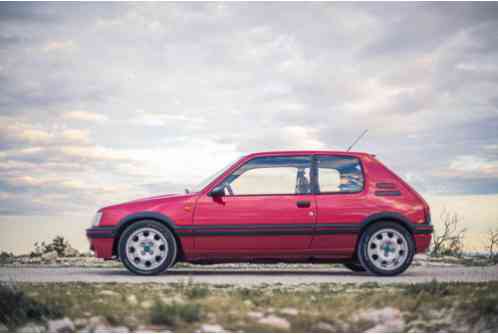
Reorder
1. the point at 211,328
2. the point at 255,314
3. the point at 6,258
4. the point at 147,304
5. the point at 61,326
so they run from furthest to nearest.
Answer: the point at 6,258 < the point at 147,304 < the point at 255,314 < the point at 61,326 < the point at 211,328

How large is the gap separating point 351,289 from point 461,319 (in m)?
1.66

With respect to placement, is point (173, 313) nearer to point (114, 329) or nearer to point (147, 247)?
point (114, 329)

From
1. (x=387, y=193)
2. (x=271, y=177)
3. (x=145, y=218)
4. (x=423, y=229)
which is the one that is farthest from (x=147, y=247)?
(x=423, y=229)

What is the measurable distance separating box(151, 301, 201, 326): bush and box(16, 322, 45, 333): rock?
0.96 metres

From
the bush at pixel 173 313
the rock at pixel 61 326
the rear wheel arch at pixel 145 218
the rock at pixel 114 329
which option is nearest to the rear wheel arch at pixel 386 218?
the rear wheel arch at pixel 145 218

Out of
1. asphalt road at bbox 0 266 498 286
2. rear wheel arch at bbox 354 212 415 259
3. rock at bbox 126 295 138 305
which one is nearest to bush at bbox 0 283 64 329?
rock at bbox 126 295 138 305

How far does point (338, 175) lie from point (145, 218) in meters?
2.77

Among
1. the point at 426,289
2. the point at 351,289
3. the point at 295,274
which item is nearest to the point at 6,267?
the point at 295,274

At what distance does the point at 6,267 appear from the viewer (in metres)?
11.6

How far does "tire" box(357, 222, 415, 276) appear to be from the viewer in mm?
8984

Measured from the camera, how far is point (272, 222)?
29.1ft

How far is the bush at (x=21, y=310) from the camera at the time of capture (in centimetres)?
573

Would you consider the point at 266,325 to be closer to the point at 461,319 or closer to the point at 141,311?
the point at 141,311

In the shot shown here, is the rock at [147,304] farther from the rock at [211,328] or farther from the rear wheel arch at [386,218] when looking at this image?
the rear wheel arch at [386,218]
